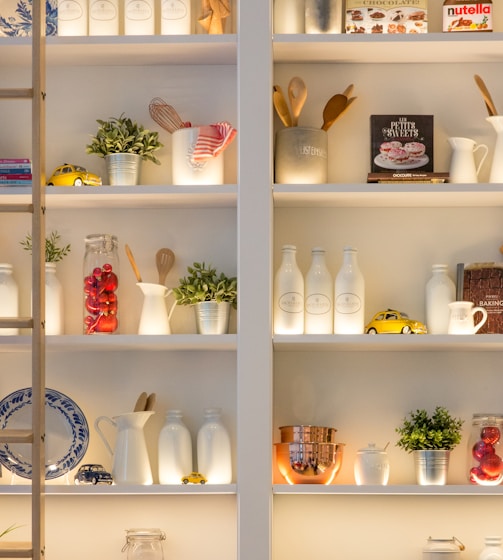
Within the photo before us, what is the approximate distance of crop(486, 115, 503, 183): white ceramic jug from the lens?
2.80 meters

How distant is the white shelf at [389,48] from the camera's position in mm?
2746

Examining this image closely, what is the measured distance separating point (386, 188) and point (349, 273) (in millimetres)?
249

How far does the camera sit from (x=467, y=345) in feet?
8.96

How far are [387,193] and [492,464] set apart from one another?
76 centimetres

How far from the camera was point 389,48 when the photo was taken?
281 cm

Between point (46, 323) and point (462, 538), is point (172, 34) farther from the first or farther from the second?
point (462, 538)

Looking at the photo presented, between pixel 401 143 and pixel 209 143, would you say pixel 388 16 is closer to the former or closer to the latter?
pixel 401 143

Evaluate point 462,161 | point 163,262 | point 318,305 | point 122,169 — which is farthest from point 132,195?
point 462,161

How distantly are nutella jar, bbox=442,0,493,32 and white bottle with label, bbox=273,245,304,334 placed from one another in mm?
791

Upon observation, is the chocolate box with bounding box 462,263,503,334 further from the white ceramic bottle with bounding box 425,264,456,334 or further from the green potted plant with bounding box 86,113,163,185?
the green potted plant with bounding box 86,113,163,185

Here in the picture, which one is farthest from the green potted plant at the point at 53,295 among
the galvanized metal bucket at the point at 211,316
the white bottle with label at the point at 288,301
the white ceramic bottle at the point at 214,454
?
the white bottle with label at the point at 288,301

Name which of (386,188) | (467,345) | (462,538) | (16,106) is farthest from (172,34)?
(462,538)

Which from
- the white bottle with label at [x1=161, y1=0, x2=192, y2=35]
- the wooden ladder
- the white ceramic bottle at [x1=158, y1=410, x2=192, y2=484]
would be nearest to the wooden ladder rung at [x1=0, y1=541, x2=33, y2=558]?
the wooden ladder

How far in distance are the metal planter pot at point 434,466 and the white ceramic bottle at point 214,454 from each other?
1.68 ft
